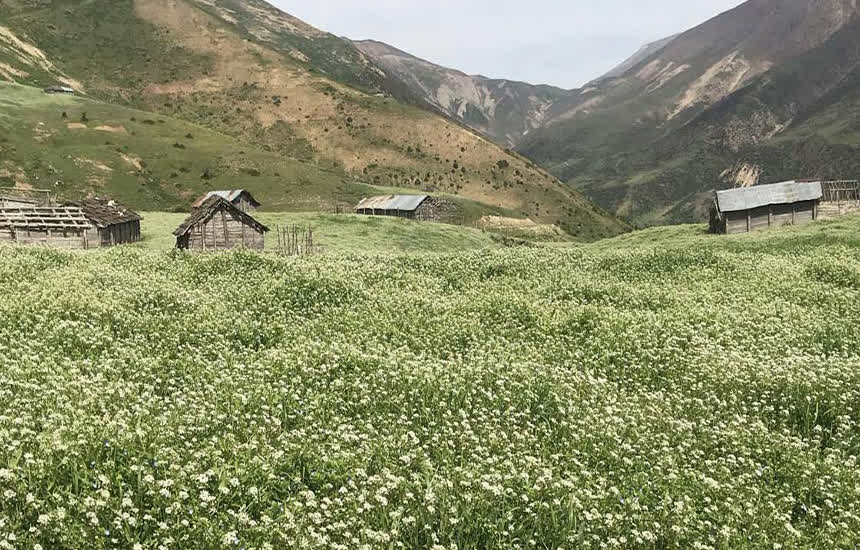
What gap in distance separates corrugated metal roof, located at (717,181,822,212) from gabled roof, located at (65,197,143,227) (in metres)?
58.2

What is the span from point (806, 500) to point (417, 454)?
6390 millimetres

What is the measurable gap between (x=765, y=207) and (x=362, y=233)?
42.0m

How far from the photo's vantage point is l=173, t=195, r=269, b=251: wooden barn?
169 ft

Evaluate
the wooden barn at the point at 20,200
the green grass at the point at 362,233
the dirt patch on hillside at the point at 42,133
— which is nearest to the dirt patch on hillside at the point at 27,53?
the dirt patch on hillside at the point at 42,133

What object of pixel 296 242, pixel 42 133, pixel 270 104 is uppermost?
pixel 270 104

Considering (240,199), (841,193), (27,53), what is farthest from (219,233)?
(27,53)

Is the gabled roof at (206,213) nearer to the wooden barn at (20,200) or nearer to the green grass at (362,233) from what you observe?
the green grass at (362,233)

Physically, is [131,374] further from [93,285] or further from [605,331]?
[605,331]

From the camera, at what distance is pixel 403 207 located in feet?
284

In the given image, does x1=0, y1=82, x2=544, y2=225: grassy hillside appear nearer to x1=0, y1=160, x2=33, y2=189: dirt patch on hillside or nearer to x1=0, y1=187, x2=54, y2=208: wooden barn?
x1=0, y1=160, x2=33, y2=189: dirt patch on hillside

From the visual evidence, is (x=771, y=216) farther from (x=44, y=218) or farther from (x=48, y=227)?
(x=44, y=218)

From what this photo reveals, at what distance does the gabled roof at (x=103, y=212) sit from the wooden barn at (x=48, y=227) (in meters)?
0.80

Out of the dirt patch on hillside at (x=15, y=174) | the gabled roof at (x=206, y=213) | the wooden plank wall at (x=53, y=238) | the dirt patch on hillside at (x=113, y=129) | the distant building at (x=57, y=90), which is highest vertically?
the distant building at (x=57, y=90)

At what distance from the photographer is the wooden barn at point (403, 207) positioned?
8669 centimetres
